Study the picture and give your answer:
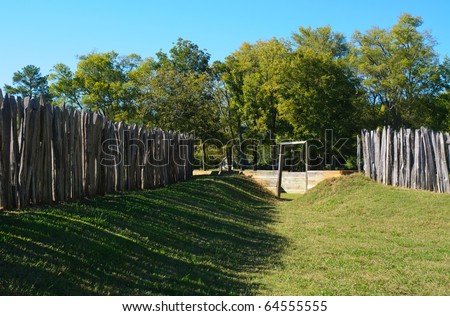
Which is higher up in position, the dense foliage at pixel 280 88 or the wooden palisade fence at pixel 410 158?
the dense foliage at pixel 280 88

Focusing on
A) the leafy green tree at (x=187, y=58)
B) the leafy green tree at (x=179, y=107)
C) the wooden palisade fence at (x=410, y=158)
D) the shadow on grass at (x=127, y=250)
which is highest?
the leafy green tree at (x=187, y=58)

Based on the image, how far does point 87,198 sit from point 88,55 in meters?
43.8

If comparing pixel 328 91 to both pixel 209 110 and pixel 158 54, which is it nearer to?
pixel 209 110

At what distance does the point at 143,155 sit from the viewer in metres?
14.8

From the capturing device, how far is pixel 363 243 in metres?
9.66

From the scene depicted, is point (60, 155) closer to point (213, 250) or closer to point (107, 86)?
point (213, 250)

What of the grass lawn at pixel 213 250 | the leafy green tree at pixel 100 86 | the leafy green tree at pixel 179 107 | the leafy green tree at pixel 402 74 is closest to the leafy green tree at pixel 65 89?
the leafy green tree at pixel 100 86

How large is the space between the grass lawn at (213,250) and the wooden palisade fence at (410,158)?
129 cm

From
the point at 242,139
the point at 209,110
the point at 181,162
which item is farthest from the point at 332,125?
the point at 181,162

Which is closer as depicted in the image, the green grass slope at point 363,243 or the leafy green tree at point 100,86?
the green grass slope at point 363,243

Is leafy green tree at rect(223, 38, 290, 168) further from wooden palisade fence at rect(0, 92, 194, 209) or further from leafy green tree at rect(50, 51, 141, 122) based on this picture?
wooden palisade fence at rect(0, 92, 194, 209)

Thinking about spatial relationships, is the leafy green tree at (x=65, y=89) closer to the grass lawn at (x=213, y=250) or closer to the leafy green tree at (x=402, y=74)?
the leafy green tree at (x=402, y=74)

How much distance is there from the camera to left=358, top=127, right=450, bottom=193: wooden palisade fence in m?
14.7

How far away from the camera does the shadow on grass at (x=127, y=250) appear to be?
203 inches
